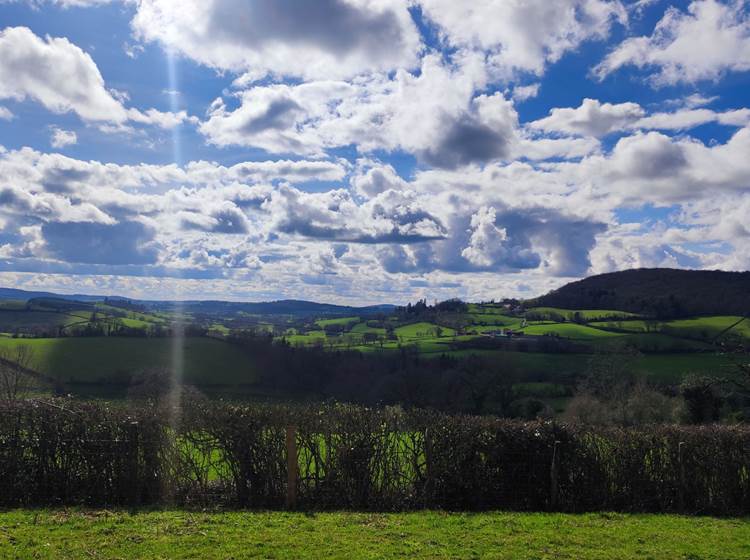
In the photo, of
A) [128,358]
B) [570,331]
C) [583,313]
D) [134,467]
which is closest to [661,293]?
[583,313]

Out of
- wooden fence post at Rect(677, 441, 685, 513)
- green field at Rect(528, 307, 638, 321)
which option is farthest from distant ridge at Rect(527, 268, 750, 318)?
wooden fence post at Rect(677, 441, 685, 513)

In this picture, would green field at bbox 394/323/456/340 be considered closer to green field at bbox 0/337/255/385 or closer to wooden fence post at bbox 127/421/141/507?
green field at bbox 0/337/255/385

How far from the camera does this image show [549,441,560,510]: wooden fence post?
38.8 ft

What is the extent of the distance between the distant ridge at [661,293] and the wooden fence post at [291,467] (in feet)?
267

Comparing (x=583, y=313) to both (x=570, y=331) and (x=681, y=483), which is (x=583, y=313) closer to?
(x=570, y=331)

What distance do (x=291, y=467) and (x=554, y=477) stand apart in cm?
548

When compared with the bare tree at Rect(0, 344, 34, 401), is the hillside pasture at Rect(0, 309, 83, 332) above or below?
above

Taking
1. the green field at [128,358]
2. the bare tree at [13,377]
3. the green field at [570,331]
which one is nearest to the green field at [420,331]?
the green field at [570,331]

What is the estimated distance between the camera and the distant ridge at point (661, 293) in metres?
83.4

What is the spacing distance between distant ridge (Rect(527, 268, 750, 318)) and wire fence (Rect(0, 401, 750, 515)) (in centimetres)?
7705

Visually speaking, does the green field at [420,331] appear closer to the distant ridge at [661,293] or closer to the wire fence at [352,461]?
the distant ridge at [661,293]

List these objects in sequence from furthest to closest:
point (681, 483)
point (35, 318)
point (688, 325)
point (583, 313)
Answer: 1. point (35, 318)
2. point (583, 313)
3. point (688, 325)
4. point (681, 483)

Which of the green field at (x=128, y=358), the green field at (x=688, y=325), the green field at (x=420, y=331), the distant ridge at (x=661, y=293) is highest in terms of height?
the distant ridge at (x=661, y=293)

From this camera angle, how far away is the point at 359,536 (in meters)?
9.13
